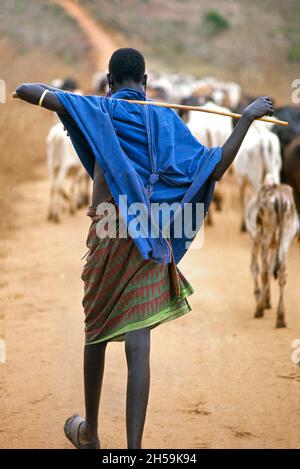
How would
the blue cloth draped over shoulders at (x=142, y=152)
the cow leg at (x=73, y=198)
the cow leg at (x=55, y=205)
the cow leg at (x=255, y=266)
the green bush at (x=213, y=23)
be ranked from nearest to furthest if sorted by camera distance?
the blue cloth draped over shoulders at (x=142, y=152) < the cow leg at (x=255, y=266) < the cow leg at (x=55, y=205) < the cow leg at (x=73, y=198) < the green bush at (x=213, y=23)

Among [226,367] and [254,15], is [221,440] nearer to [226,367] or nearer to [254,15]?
[226,367]

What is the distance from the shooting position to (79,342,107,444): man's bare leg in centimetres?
379

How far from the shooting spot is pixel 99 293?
3.67 meters

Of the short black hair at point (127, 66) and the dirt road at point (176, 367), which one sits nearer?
the short black hair at point (127, 66)

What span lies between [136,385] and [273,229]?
3484 mm

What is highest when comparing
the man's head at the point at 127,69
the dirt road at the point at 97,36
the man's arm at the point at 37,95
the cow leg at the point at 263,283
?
the dirt road at the point at 97,36

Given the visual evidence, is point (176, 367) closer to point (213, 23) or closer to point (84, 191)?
point (84, 191)

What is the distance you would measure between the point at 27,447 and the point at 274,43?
106 feet

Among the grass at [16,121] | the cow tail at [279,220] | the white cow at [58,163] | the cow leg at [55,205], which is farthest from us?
the grass at [16,121]

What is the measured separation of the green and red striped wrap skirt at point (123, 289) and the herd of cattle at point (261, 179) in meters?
2.97

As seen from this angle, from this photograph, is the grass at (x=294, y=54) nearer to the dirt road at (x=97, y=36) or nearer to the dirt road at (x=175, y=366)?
the dirt road at (x=97, y=36)

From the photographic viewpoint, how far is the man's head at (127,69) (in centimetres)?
367

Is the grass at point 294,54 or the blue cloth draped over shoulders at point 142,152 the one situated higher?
the grass at point 294,54

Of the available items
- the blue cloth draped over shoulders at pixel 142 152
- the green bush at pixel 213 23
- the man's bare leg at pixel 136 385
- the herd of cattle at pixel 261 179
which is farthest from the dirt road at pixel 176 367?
the green bush at pixel 213 23
